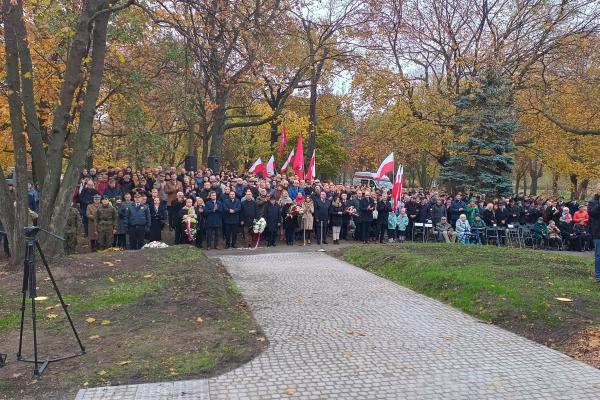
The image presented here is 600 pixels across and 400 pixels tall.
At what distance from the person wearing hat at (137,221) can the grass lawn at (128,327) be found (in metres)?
3.82

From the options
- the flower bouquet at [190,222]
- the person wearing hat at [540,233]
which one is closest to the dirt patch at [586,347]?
the flower bouquet at [190,222]

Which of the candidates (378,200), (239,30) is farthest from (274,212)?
(239,30)

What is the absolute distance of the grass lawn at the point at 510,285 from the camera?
24.9 feet

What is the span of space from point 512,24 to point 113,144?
25016 millimetres

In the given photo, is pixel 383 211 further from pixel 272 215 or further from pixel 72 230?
pixel 72 230

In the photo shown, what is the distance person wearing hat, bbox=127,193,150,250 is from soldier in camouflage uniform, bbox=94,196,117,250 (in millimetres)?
431

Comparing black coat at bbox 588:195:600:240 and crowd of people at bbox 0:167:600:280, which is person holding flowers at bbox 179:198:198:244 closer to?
crowd of people at bbox 0:167:600:280

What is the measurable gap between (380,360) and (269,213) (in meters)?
11.0

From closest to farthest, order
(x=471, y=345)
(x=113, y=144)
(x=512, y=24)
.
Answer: (x=471, y=345)
(x=512, y=24)
(x=113, y=144)

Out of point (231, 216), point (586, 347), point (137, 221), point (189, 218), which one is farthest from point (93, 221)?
point (586, 347)

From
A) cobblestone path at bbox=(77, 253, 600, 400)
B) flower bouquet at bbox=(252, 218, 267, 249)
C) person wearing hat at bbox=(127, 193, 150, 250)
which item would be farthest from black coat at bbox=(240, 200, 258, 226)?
cobblestone path at bbox=(77, 253, 600, 400)

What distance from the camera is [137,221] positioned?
1473cm

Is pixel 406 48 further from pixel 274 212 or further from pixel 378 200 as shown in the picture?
pixel 274 212

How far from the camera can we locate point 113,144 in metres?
35.6
